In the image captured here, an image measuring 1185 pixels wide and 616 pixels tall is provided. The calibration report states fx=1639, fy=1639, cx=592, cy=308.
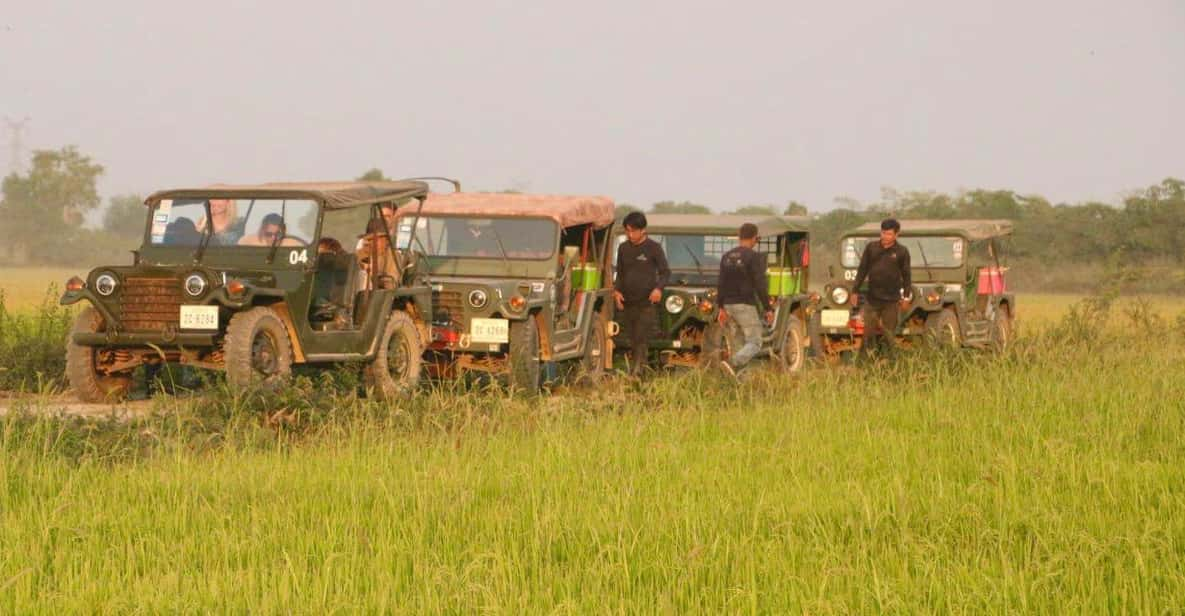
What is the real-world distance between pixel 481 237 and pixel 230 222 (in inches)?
116

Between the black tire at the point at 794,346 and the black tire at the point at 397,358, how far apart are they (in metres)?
5.48

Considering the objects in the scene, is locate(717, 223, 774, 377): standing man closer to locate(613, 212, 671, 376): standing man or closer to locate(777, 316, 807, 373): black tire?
locate(613, 212, 671, 376): standing man

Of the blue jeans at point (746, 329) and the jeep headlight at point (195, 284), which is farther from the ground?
the jeep headlight at point (195, 284)

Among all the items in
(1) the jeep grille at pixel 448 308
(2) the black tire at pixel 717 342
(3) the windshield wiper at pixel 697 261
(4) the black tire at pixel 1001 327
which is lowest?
(4) the black tire at pixel 1001 327

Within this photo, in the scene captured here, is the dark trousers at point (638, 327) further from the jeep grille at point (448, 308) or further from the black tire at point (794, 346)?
the jeep grille at point (448, 308)

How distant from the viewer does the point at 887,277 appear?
16.7 meters

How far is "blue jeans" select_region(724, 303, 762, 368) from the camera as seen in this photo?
15336 millimetres

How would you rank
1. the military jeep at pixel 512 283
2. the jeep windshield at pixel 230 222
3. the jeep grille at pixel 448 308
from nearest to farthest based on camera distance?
1. the jeep windshield at pixel 230 222
2. the military jeep at pixel 512 283
3. the jeep grille at pixel 448 308

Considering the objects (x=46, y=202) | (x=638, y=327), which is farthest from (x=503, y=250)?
(x=46, y=202)

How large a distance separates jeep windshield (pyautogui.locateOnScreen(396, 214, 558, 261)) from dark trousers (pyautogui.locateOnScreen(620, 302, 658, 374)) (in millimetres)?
1546

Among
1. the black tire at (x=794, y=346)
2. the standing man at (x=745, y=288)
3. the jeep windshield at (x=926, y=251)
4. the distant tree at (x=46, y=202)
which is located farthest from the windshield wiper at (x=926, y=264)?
the distant tree at (x=46, y=202)

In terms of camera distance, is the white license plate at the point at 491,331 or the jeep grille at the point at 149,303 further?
the white license plate at the point at 491,331

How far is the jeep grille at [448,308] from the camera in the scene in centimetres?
1487

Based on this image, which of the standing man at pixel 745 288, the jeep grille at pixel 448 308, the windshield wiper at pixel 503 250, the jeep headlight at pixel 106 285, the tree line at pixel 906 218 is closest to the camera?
the jeep headlight at pixel 106 285
